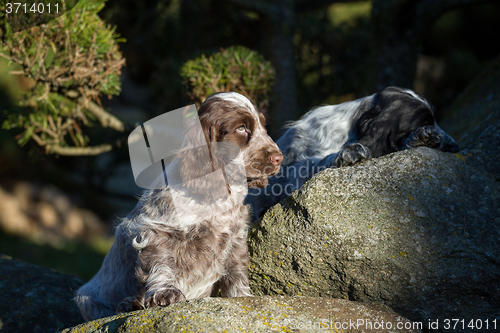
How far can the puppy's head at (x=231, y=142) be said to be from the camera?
2605 mm

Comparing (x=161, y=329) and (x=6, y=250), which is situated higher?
(x=161, y=329)

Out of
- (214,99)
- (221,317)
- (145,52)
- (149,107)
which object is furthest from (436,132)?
(149,107)

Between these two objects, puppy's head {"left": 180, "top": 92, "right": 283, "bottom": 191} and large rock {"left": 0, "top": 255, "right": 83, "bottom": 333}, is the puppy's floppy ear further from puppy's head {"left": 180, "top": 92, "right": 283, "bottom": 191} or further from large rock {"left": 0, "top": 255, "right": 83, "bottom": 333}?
large rock {"left": 0, "top": 255, "right": 83, "bottom": 333}

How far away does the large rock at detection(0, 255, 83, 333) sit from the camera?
10.9 feet

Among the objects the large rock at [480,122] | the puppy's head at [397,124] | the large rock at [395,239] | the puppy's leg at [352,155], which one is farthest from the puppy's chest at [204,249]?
the large rock at [480,122]

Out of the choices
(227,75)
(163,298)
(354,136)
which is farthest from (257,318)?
(227,75)

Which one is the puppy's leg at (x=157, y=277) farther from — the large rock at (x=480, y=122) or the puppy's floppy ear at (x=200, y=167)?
the large rock at (x=480, y=122)

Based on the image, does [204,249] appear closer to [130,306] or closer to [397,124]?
[130,306]

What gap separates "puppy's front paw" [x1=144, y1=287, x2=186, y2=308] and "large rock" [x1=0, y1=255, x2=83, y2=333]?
144 centimetres

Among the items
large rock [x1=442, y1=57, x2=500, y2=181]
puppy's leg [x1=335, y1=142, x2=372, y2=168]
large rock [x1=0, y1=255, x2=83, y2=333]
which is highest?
puppy's leg [x1=335, y1=142, x2=372, y2=168]

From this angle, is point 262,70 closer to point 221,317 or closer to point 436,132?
point 436,132

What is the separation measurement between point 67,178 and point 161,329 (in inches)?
354

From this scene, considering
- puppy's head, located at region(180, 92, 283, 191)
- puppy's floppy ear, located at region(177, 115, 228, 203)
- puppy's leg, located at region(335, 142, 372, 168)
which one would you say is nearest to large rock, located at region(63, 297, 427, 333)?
puppy's floppy ear, located at region(177, 115, 228, 203)

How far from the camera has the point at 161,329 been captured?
6.48 ft
